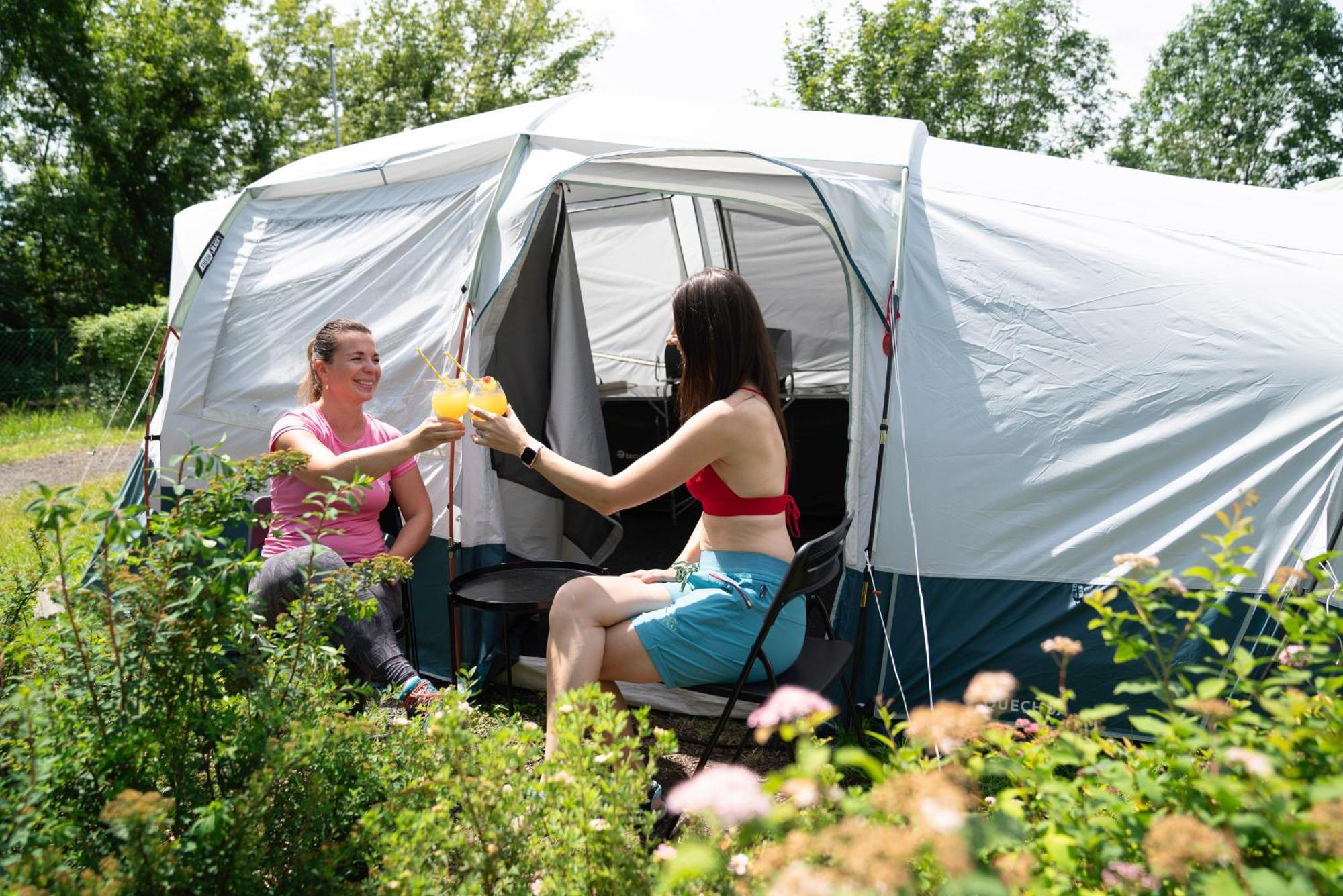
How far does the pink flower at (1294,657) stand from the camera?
1.39 m

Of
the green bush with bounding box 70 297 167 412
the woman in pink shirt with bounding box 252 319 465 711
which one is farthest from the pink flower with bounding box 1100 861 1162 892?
the green bush with bounding box 70 297 167 412

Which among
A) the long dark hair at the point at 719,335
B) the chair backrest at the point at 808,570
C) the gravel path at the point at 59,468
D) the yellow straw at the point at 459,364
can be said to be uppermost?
the long dark hair at the point at 719,335

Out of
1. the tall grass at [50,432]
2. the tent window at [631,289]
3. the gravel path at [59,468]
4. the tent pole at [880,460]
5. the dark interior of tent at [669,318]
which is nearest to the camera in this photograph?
the tent pole at [880,460]

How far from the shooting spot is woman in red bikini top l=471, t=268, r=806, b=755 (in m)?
2.42

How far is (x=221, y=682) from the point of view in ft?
6.03

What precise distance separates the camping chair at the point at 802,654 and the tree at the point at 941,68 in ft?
48.1

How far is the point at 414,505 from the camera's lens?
343 cm

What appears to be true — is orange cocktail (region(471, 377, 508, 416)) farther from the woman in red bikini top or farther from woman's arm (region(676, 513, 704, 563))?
woman's arm (region(676, 513, 704, 563))

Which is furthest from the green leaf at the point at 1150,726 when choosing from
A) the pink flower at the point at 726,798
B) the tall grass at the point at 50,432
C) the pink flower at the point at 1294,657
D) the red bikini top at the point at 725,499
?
the tall grass at the point at 50,432

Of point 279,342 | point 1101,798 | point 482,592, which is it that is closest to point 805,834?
point 1101,798

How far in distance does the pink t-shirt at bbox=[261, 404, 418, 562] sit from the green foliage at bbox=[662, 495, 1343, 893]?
2.04 meters

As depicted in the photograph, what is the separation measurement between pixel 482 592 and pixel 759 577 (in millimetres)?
969

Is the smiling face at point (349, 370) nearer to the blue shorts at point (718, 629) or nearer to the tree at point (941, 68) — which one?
the blue shorts at point (718, 629)

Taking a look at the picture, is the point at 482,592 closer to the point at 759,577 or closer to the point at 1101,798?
the point at 759,577
